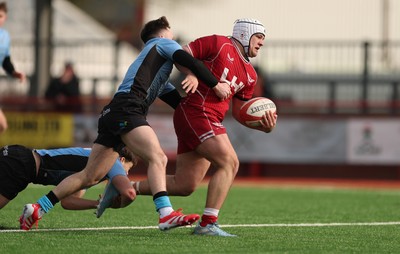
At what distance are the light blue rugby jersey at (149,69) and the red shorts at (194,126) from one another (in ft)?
1.21

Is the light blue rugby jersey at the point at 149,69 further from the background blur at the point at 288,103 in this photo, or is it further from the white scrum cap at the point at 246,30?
the background blur at the point at 288,103

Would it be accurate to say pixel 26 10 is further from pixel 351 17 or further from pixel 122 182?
pixel 122 182

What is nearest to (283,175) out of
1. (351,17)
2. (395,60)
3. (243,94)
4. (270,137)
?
(270,137)

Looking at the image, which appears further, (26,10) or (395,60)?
(26,10)

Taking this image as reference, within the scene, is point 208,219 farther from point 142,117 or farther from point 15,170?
point 15,170

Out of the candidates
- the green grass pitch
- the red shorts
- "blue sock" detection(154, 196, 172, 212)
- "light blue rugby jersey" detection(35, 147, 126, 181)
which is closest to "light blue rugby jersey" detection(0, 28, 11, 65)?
the green grass pitch

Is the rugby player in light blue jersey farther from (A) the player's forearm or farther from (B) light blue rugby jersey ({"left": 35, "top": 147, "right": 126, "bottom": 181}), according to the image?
(A) the player's forearm

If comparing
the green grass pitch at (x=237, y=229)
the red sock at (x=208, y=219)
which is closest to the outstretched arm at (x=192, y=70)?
the red sock at (x=208, y=219)

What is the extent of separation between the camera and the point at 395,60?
21.1 metres

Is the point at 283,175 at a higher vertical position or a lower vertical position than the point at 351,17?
lower

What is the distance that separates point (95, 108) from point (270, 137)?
3.71 m

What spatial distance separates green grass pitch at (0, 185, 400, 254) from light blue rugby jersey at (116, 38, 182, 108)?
1248 millimetres

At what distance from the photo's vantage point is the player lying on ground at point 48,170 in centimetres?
958

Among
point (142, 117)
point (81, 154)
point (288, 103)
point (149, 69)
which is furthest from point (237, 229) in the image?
point (288, 103)
